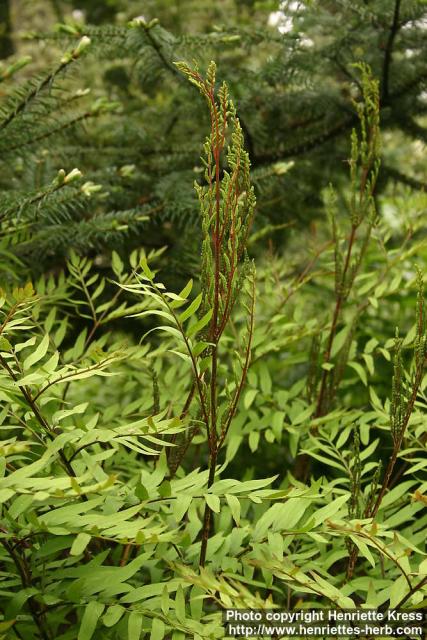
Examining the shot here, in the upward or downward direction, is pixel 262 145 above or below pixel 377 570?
above

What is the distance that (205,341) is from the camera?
2.92 feet

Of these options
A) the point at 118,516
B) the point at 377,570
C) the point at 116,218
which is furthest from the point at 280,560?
the point at 116,218

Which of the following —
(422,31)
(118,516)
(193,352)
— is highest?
(422,31)

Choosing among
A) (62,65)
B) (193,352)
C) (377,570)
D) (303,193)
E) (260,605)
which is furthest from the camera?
(303,193)

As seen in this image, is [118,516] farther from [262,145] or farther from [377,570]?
[262,145]

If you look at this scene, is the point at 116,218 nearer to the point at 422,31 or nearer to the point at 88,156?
the point at 88,156

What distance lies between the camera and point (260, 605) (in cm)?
70

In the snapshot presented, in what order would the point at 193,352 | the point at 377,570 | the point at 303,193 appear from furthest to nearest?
1. the point at 303,193
2. the point at 377,570
3. the point at 193,352

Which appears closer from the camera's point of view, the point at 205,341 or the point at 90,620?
the point at 90,620

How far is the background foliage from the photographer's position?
81 cm

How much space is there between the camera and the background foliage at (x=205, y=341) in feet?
2.66

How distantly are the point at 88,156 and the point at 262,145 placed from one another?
508 millimetres

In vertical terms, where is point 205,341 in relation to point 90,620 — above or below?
above

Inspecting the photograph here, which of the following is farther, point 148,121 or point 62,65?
point 148,121
